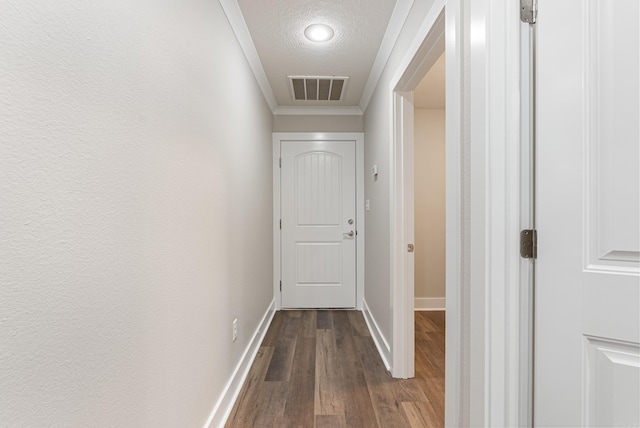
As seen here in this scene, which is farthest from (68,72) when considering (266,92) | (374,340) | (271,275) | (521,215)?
(271,275)

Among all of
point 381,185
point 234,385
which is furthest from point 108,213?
point 381,185

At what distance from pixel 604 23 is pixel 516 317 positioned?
0.81m

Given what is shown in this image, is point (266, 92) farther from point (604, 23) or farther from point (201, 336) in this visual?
point (604, 23)

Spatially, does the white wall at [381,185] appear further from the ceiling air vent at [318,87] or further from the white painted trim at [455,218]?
the white painted trim at [455,218]

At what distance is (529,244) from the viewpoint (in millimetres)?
914

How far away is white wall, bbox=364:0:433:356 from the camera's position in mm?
1923

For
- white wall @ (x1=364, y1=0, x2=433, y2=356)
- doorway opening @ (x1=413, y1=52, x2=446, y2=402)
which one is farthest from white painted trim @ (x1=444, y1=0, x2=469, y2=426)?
doorway opening @ (x1=413, y1=52, x2=446, y2=402)

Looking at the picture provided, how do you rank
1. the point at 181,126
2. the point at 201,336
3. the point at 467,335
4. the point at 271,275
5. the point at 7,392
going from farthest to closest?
the point at 271,275 → the point at 201,336 → the point at 181,126 → the point at 467,335 → the point at 7,392

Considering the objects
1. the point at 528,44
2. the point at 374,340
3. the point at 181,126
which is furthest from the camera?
the point at 374,340

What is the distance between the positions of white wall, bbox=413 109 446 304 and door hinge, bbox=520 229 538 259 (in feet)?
9.05

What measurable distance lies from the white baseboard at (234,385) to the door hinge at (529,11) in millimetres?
1983

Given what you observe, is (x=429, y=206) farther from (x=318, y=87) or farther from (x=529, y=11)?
(x=529, y=11)

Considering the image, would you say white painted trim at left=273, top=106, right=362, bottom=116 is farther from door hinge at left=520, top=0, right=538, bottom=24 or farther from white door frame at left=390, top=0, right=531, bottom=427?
door hinge at left=520, top=0, right=538, bottom=24

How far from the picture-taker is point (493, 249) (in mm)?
937
